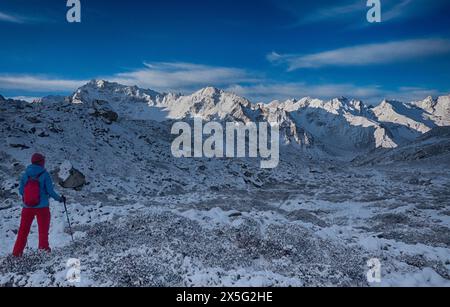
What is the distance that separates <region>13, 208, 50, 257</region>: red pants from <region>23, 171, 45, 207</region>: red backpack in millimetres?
302

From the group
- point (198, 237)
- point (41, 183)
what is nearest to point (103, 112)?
point (41, 183)

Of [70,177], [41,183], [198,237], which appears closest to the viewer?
[41,183]

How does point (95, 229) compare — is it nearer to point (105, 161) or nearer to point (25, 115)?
point (105, 161)

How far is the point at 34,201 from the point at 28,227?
92 cm

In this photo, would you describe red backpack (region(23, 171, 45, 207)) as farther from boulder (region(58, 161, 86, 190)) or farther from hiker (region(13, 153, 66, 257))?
boulder (region(58, 161, 86, 190))

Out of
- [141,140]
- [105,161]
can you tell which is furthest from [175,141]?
→ [105,161]

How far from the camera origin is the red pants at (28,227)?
37.7 feet

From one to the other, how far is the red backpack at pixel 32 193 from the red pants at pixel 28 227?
11.9 inches

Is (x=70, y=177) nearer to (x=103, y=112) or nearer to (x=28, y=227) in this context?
(x=28, y=227)

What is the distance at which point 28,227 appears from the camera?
459 inches

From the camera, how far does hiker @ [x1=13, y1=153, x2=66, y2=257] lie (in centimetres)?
1151

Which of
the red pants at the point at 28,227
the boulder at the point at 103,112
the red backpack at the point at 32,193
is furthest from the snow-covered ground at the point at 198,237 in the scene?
the boulder at the point at 103,112

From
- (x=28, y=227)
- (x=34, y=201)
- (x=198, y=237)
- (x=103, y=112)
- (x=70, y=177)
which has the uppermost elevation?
(x=103, y=112)

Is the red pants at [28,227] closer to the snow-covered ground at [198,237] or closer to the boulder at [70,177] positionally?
the snow-covered ground at [198,237]
